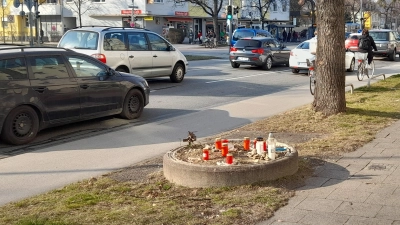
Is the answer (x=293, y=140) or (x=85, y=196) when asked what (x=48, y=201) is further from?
(x=293, y=140)

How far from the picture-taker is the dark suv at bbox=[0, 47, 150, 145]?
891 cm

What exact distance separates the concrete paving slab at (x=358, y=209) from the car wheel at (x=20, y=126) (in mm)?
5659

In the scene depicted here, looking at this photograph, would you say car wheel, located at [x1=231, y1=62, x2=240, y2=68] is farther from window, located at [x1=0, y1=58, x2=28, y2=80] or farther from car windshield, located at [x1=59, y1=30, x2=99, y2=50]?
window, located at [x1=0, y1=58, x2=28, y2=80]

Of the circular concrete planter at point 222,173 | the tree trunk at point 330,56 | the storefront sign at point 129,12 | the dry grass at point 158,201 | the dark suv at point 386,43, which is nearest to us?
the dry grass at point 158,201

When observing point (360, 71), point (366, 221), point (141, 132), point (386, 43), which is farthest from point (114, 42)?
point (386, 43)

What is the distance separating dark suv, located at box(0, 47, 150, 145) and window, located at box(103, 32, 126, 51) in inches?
186

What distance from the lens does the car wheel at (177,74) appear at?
1844cm

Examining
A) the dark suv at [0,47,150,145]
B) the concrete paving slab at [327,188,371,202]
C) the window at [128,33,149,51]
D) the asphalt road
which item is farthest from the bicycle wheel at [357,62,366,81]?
the concrete paving slab at [327,188,371,202]

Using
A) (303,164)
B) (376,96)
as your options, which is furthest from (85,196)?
(376,96)

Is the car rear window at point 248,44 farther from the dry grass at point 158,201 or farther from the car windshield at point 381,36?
the dry grass at point 158,201

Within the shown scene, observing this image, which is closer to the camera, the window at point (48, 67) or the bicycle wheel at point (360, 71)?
the window at point (48, 67)

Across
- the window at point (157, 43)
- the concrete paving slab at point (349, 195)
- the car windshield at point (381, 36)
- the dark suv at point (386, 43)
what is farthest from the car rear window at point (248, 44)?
the concrete paving slab at point (349, 195)

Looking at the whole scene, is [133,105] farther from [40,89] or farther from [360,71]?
[360,71]

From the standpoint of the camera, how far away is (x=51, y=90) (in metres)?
9.48
